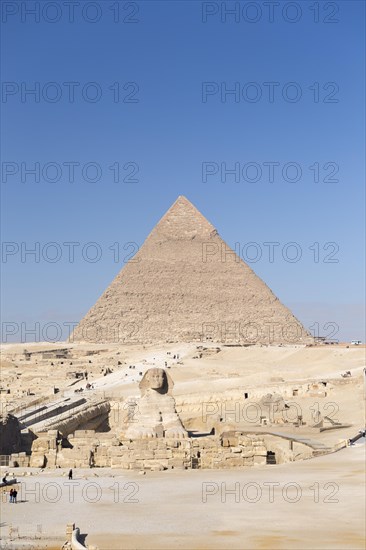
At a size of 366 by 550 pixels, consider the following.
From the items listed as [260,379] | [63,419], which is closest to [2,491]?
[63,419]

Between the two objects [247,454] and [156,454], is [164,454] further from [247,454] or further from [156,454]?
[247,454]

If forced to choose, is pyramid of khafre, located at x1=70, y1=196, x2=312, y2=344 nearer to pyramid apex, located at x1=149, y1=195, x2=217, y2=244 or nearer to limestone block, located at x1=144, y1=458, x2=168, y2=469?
pyramid apex, located at x1=149, y1=195, x2=217, y2=244

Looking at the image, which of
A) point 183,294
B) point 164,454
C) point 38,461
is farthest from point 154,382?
point 183,294

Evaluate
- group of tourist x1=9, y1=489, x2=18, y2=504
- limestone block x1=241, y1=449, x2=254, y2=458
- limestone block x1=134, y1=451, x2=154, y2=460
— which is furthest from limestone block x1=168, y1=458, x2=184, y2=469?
group of tourist x1=9, y1=489, x2=18, y2=504

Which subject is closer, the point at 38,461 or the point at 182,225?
the point at 38,461

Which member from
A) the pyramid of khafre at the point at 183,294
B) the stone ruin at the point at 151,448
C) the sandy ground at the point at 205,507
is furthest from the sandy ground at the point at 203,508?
the pyramid of khafre at the point at 183,294
